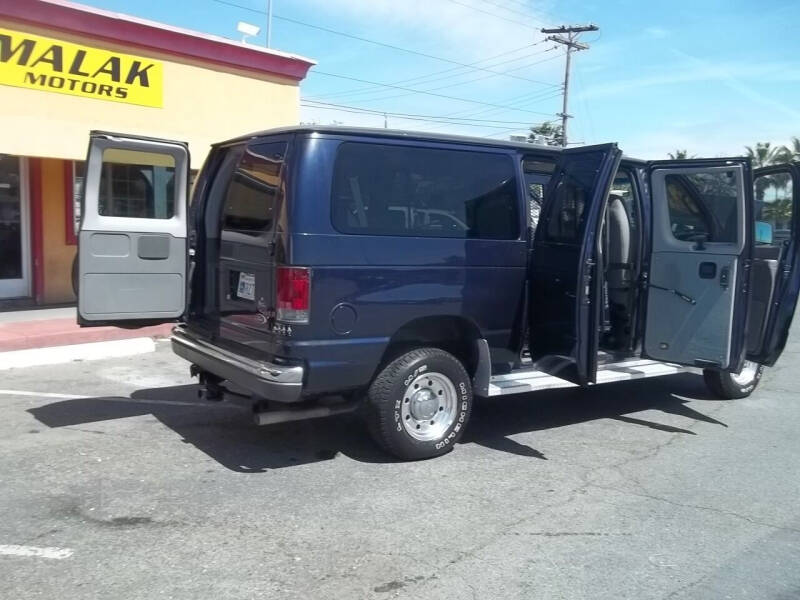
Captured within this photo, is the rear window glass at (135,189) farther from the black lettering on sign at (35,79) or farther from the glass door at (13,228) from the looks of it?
the black lettering on sign at (35,79)

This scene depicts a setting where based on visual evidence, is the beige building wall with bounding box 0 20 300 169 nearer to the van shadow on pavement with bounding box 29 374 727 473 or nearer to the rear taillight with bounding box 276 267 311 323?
the van shadow on pavement with bounding box 29 374 727 473

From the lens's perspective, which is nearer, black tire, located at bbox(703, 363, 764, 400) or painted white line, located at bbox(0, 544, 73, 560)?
painted white line, located at bbox(0, 544, 73, 560)

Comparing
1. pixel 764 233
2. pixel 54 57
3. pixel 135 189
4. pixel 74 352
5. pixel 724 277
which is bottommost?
pixel 74 352

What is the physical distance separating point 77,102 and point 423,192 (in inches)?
286

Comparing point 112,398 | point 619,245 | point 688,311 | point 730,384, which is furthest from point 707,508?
point 112,398

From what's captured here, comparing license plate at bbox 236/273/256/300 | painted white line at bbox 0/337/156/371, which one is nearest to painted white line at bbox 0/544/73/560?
license plate at bbox 236/273/256/300

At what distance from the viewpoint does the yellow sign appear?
405 inches

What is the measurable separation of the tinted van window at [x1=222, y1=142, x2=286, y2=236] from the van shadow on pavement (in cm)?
163

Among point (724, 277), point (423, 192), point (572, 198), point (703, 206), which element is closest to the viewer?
point (423, 192)

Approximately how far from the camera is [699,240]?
6.84 m

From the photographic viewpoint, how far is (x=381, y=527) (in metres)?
4.56

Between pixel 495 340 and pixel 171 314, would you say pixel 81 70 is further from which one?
pixel 495 340

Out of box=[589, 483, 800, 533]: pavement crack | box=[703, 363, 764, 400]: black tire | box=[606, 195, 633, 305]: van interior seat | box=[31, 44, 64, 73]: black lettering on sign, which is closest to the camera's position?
box=[589, 483, 800, 533]: pavement crack

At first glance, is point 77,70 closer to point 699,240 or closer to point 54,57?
point 54,57
